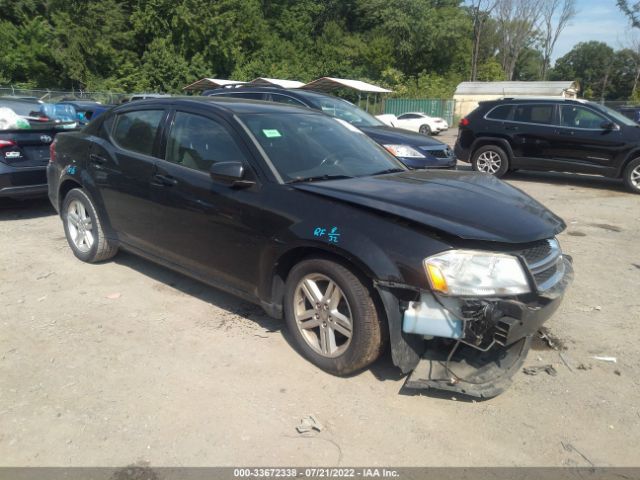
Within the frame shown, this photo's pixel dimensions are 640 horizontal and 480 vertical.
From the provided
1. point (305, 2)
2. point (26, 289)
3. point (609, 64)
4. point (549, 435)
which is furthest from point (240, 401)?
point (609, 64)

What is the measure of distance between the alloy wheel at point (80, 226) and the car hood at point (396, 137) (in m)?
4.67

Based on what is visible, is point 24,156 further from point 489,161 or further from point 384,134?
point 489,161

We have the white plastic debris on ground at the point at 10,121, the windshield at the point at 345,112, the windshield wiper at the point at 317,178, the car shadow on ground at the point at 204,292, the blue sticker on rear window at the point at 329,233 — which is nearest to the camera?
the blue sticker on rear window at the point at 329,233

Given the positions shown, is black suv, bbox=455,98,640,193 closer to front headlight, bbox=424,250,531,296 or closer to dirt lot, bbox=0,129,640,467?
dirt lot, bbox=0,129,640,467

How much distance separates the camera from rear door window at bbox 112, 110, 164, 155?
14.5 feet

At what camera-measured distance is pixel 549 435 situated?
2.83 metres

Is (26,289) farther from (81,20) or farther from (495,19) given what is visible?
(495,19)

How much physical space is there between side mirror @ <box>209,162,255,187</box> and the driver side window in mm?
209

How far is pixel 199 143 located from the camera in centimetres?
405

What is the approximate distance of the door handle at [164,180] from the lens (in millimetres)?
4075

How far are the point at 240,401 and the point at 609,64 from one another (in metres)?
99.8

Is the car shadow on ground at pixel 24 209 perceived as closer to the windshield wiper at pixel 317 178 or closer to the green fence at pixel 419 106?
the windshield wiper at pixel 317 178

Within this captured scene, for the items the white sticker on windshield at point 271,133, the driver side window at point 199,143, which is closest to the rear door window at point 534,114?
the white sticker on windshield at point 271,133

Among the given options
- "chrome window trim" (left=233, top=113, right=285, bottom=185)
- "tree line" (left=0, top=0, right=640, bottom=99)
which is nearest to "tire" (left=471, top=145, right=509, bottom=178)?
"chrome window trim" (left=233, top=113, right=285, bottom=185)
